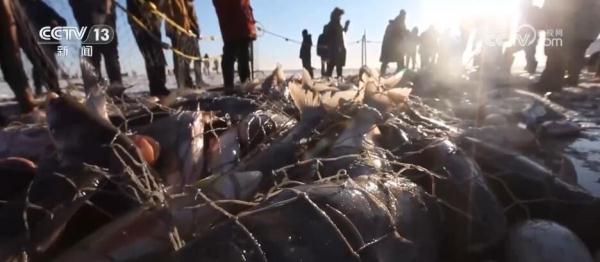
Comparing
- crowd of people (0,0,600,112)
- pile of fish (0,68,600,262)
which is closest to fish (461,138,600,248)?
pile of fish (0,68,600,262)

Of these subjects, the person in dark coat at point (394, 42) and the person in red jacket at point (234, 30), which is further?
the person in dark coat at point (394, 42)

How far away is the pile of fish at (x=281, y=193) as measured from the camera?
159 centimetres

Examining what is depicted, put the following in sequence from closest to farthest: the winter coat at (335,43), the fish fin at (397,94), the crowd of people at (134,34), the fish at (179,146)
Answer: the fish at (179,146)
the fish fin at (397,94)
the crowd of people at (134,34)
the winter coat at (335,43)

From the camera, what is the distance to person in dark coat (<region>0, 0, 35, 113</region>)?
4.39 metres

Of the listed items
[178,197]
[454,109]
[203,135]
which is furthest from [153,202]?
[454,109]

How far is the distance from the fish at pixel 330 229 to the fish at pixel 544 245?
32cm

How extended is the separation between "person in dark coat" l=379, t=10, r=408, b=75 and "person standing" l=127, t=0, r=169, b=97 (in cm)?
973

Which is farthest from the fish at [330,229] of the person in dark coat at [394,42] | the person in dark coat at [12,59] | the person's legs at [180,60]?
the person in dark coat at [394,42]

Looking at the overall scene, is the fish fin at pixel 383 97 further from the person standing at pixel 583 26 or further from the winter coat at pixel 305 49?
the winter coat at pixel 305 49

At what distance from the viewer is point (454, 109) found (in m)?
5.60

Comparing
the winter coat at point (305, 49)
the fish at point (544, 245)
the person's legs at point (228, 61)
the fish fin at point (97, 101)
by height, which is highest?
the winter coat at point (305, 49)

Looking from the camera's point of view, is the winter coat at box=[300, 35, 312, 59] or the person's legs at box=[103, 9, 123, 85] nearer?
the person's legs at box=[103, 9, 123, 85]

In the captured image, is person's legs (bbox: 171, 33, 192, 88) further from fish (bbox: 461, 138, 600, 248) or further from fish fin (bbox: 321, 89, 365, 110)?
fish (bbox: 461, 138, 600, 248)

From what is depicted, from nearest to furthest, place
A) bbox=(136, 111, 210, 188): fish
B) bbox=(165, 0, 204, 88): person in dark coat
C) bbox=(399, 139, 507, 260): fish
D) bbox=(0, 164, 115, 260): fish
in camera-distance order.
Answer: bbox=(0, 164, 115, 260): fish < bbox=(399, 139, 507, 260): fish < bbox=(136, 111, 210, 188): fish < bbox=(165, 0, 204, 88): person in dark coat
